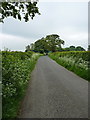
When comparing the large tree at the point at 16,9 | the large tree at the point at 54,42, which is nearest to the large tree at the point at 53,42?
the large tree at the point at 54,42

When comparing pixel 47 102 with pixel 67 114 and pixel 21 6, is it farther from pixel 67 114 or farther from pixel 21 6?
pixel 21 6

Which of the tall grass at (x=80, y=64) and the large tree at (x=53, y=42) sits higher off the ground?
the large tree at (x=53, y=42)

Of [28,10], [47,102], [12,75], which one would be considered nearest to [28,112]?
[47,102]

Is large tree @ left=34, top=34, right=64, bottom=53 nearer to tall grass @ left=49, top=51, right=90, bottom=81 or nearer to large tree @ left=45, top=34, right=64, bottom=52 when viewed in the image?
large tree @ left=45, top=34, right=64, bottom=52

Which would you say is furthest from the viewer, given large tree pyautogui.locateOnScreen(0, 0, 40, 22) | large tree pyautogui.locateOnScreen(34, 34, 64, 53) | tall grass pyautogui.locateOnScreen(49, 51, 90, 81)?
large tree pyautogui.locateOnScreen(34, 34, 64, 53)

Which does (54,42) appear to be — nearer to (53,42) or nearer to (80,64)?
(53,42)

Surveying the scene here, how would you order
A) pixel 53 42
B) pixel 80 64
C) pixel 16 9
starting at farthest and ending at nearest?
pixel 53 42
pixel 80 64
pixel 16 9

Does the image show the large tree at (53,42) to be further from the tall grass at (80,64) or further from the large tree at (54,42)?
the tall grass at (80,64)

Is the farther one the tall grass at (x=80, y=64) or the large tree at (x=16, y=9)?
the tall grass at (x=80, y=64)

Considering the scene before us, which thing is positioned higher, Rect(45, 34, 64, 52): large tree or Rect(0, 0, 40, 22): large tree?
Rect(45, 34, 64, 52): large tree

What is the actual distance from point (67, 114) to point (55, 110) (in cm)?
44

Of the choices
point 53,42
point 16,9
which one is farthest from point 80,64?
point 53,42

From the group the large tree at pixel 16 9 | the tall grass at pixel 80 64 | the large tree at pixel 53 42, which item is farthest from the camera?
the large tree at pixel 53 42

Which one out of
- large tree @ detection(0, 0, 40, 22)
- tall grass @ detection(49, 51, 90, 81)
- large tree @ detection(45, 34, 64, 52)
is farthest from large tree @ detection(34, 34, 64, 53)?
large tree @ detection(0, 0, 40, 22)
